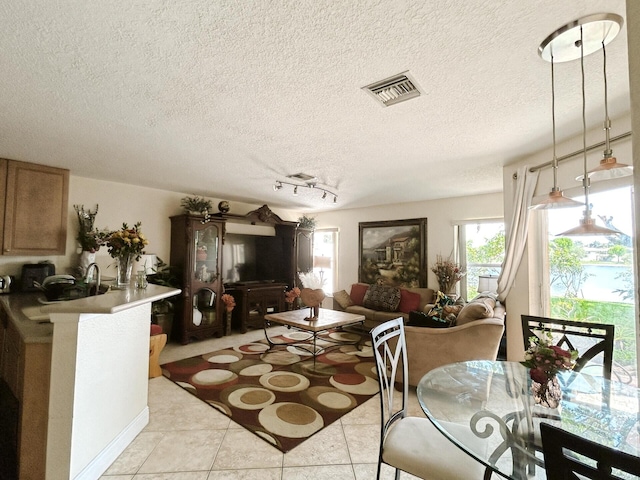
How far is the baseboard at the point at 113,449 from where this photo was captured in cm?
171

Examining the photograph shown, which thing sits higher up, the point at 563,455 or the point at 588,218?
the point at 588,218

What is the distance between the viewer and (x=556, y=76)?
1.60 m

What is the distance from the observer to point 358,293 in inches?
214

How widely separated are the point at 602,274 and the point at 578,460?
2.51 meters

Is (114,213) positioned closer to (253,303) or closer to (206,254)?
(206,254)

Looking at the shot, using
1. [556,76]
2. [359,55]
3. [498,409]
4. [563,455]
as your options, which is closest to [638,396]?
[498,409]

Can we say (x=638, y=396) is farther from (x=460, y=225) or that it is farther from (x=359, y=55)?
(x=460, y=225)

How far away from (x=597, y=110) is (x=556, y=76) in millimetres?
685

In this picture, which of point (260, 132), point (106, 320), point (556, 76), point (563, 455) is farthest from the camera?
point (260, 132)

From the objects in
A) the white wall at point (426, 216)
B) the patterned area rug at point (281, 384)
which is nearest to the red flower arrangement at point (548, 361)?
the patterned area rug at point (281, 384)

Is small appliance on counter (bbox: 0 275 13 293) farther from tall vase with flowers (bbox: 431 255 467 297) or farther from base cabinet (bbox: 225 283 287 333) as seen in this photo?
tall vase with flowers (bbox: 431 255 467 297)

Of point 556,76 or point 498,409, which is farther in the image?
point 556,76

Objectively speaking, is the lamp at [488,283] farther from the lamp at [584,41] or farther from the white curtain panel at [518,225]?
the lamp at [584,41]

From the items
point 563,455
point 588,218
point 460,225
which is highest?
point 460,225
